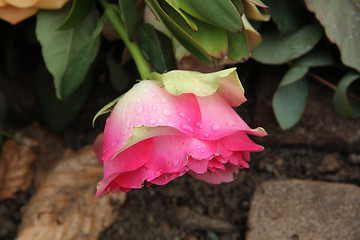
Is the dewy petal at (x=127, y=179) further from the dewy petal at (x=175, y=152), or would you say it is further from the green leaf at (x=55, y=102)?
the green leaf at (x=55, y=102)

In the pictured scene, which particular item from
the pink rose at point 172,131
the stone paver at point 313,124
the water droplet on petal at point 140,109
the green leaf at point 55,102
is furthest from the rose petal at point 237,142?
the green leaf at point 55,102

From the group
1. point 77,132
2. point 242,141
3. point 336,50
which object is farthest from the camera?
point 77,132

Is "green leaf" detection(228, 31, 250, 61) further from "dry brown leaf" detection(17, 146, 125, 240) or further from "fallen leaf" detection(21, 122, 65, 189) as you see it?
"fallen leaf" detection(21, 122, 65, 189)

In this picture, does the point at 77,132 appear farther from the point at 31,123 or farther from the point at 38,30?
the point at 38,30

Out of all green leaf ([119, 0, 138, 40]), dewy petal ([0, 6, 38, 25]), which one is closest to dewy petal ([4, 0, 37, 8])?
dewy petal ([0, 6, 38, 25])

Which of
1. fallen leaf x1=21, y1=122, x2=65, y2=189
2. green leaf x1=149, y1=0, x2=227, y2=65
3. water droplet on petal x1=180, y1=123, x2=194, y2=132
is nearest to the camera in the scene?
water droplet on petal x1=180, y1=123, x2=194, y2=132

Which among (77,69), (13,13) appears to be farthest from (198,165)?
(13,13)

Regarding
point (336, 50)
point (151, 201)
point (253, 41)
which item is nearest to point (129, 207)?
point (151, 201)
